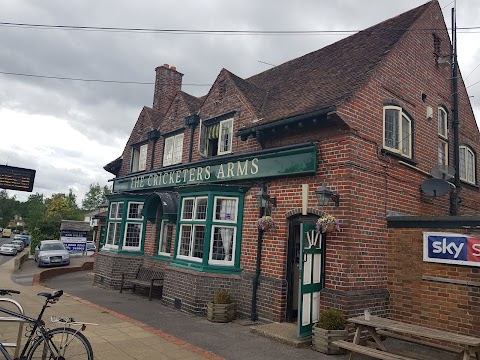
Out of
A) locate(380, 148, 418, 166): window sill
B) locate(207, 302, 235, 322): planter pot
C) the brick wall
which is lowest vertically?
locate(207, 302, 235, 322): planter pot

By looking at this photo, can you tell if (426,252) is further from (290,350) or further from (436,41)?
(436,41)

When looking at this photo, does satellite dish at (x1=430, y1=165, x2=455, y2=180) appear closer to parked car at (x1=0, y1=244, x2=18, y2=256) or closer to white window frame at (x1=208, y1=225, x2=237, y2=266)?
white window frame at (x1=208, y1=225, x2=237, y2=266)

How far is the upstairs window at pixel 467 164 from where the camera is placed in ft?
41.2

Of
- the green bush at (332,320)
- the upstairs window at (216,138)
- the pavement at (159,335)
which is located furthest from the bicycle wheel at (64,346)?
the upstairs window at (216,138)

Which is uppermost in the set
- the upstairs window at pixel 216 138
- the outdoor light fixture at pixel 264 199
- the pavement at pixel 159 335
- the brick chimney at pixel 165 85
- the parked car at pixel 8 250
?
the brick chimney at pixel 165 85

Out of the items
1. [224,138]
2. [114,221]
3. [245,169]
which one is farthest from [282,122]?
[114,221]

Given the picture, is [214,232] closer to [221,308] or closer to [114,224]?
[221,308]

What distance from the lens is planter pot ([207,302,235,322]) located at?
881cm

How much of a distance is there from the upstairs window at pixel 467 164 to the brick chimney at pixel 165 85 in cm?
1284

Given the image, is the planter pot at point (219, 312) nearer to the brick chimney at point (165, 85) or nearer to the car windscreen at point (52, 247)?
the brick chimney at point (165, 85)

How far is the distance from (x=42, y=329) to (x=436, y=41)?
42.6 ft

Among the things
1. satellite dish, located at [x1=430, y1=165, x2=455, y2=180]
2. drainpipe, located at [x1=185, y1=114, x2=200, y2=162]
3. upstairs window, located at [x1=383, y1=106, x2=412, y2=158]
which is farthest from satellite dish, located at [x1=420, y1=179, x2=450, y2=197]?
drainpipe, located at [x1=185, y1=114, x2=200, y2=162]

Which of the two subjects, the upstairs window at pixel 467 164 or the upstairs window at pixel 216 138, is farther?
the upstairs window at pixel 467 164

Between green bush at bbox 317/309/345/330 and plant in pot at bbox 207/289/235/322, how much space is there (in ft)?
8.77
